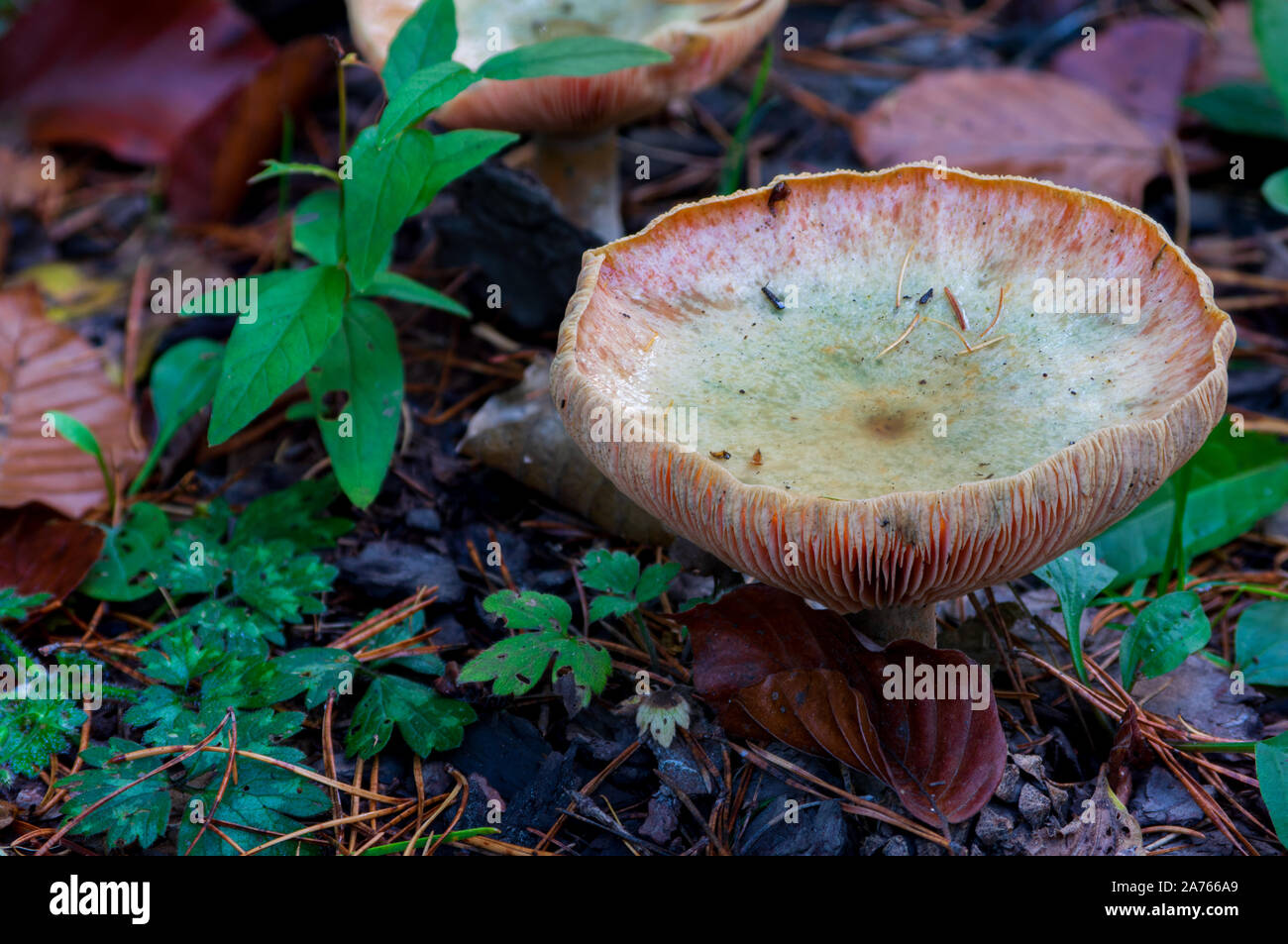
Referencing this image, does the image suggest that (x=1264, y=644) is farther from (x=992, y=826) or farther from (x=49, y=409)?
(x=49, y=409)

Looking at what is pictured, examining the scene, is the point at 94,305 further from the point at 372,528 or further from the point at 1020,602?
the point at 1020,602

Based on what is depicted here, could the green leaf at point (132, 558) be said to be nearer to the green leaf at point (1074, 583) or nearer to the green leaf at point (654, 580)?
the green leaf at point (654, 580)

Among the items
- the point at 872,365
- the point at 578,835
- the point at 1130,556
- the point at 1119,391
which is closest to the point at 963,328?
the point at 872,365

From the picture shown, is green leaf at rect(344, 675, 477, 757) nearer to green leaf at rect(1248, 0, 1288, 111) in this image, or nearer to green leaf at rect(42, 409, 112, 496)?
green leaf at rect(42, 409, 112, 496)

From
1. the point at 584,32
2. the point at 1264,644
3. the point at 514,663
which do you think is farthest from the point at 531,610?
the point at 584,32

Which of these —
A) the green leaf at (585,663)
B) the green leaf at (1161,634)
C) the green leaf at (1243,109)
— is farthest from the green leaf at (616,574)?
the green leaf at (1243,109)

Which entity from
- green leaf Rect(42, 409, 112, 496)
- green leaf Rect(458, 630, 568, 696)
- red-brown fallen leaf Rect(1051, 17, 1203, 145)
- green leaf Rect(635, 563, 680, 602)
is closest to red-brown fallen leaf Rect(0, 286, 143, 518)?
green leaf Rect(42, 409, 112, 496)
